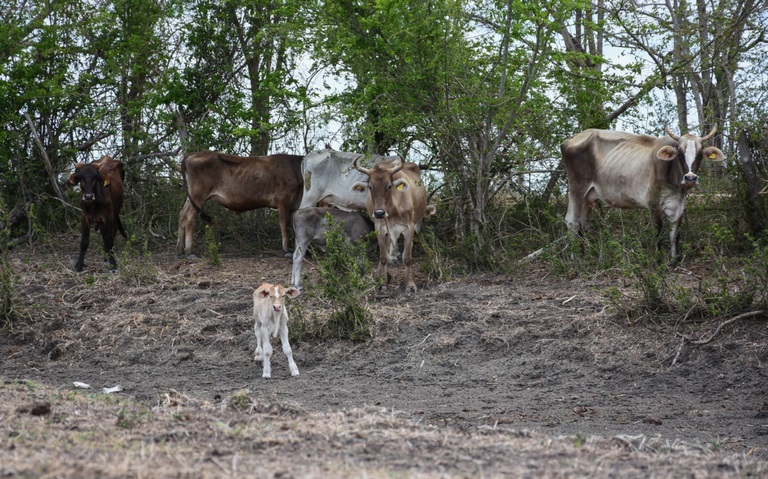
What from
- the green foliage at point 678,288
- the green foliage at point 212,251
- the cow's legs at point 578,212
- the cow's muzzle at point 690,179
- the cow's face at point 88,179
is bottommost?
the green foliage at point 678,288

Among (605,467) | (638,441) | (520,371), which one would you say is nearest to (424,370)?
(520,371)

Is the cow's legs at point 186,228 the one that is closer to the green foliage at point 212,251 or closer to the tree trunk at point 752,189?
the green foliage at point 212,251

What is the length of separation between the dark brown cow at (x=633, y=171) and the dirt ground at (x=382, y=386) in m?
1.35

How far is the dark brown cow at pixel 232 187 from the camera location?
609 inches

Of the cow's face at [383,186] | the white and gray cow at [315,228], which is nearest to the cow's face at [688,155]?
the cow's face at [383,186]

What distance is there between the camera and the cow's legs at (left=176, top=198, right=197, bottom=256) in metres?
15.4

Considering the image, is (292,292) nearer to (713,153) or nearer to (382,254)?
(382,254)

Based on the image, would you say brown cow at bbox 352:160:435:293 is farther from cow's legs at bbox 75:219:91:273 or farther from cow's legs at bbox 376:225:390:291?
cow's legs at bbox 75:219:91:273

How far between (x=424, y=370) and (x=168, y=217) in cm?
829

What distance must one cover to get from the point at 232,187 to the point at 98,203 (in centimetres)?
211

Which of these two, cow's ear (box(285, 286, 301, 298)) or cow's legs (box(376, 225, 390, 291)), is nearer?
cow's ear (box(285, 286, 301, 298))

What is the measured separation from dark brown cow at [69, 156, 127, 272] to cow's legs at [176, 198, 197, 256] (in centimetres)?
97

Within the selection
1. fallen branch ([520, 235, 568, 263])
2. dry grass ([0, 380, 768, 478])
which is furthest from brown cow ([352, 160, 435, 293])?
dry grass ([0, 380, 768, 478])

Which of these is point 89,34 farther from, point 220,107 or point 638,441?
point 638,441
